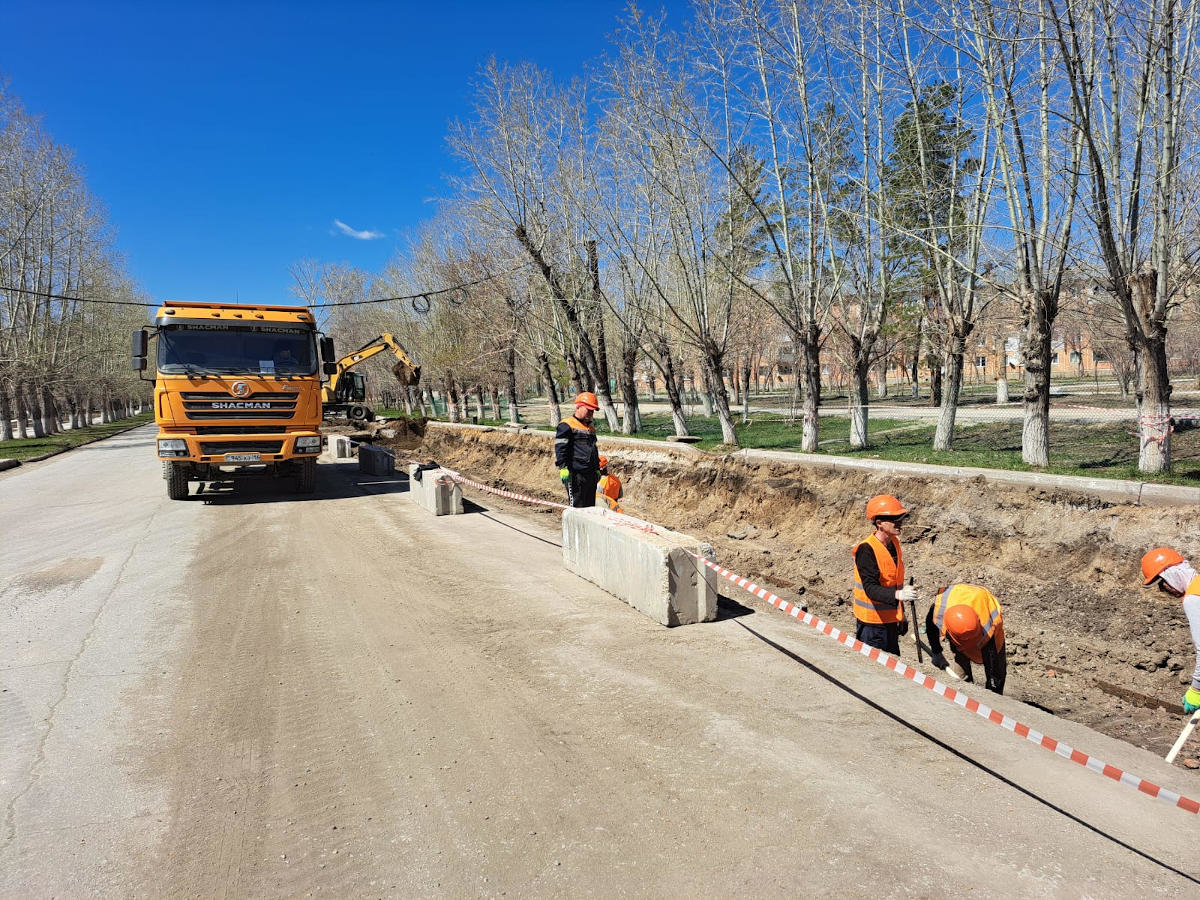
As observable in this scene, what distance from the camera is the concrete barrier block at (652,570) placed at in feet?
19.6

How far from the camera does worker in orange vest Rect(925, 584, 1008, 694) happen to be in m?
4.74

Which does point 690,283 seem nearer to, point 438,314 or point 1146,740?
point 1146,740

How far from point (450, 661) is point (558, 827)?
2.27 metres

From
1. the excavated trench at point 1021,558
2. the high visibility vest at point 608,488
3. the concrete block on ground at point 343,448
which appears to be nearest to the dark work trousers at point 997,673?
the excavated trench at point 1021,558

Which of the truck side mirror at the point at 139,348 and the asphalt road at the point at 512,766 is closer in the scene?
the asphalt road at the point at 512,766

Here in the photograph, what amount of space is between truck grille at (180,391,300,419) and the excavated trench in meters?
7.23

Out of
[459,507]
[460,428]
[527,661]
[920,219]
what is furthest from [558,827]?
[460,428]

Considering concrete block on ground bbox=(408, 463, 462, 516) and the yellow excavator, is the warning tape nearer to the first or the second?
concrete block on ground bbox=(408, 463, 462, 516)

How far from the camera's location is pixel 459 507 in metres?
11.9

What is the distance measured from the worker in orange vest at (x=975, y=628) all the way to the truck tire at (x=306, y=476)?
1195 cm

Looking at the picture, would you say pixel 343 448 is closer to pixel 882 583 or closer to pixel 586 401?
pixel 586 401

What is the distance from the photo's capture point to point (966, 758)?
382cm

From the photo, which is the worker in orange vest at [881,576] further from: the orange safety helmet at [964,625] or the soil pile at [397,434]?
the soil pile at [397,434]

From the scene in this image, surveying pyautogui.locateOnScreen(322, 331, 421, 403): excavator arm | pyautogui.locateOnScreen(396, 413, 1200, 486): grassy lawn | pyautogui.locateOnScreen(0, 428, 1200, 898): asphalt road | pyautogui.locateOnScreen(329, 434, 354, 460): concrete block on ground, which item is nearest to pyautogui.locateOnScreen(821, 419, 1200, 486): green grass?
pyautogui.locateOnScreen(396, 413, 1200, 486): grassy lawn
